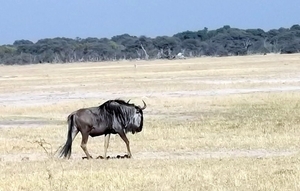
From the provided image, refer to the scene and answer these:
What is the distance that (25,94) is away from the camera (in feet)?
113

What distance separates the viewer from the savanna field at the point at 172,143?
10.9m

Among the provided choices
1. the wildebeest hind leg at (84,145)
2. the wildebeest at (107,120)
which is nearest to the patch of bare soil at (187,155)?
the wildebeest hind leg at (84,145)

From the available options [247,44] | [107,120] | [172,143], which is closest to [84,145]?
[107,120]

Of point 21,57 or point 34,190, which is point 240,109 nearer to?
point 34,190

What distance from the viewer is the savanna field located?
10906 millimetres

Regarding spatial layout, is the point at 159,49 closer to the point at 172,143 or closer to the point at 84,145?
the point at 172,143

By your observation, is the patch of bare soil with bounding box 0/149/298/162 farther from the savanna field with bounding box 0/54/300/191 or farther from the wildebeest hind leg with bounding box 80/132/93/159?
the wildebeest hind leg with bounding box 80/132/93/159

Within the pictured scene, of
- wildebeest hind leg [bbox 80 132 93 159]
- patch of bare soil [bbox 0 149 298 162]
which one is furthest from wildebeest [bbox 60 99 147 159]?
patch of bare soil [bbox 0 149 298 162]

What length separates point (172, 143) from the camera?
Result: 53.1ft

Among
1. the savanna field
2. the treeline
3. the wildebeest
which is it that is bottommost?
the treeline

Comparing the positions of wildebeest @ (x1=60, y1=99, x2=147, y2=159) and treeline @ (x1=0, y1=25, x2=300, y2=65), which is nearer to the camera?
wildebeest @ (x1=60, y1=99, x2=147, y2=159)

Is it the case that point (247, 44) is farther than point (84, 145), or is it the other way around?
point (247, 44)

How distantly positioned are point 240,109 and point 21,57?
254 feet

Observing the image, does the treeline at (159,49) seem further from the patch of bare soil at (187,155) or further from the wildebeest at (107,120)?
the wildebeest at (107,120)
